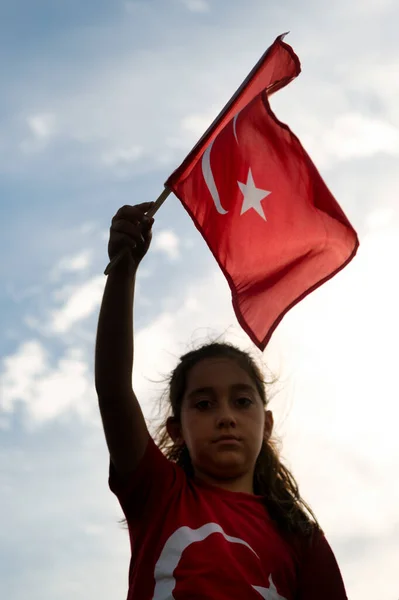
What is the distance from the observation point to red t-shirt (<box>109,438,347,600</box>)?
366 centimetres

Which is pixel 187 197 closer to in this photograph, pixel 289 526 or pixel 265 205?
pixel 265 205

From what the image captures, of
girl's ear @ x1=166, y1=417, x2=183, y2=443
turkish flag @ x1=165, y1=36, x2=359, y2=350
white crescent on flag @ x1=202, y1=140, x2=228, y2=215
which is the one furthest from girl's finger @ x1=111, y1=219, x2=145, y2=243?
girl's ear @ x1=166, y1=417, x2=183, y2=443

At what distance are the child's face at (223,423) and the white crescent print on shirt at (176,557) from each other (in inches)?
17.9

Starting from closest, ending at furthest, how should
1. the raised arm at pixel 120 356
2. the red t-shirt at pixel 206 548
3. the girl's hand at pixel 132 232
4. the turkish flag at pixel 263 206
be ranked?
the red t-shirt at pixel 206 548
the raised arm at pixel 120 356
the girl's hand at pixel 132 232
the turkish flag at pixel 263 206

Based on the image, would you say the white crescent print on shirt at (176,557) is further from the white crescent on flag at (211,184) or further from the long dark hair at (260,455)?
the white crescent on flag at (211,184)

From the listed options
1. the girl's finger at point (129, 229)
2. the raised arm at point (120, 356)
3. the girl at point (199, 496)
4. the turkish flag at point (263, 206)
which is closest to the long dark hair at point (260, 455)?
the girl at point (199, 496)

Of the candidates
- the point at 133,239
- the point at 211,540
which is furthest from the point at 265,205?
the point at 211,540

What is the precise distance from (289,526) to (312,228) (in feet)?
5.30

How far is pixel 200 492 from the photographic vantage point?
4.15 m

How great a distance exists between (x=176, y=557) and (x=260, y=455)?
1317 mm

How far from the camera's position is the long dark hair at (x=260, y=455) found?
448 cm

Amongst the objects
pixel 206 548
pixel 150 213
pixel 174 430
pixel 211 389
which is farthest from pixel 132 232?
pixel 206 548

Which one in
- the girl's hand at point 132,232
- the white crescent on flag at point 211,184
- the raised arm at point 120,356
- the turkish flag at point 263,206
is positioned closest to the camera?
the raised arm at point 120,356

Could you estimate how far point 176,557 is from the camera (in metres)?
3.73
